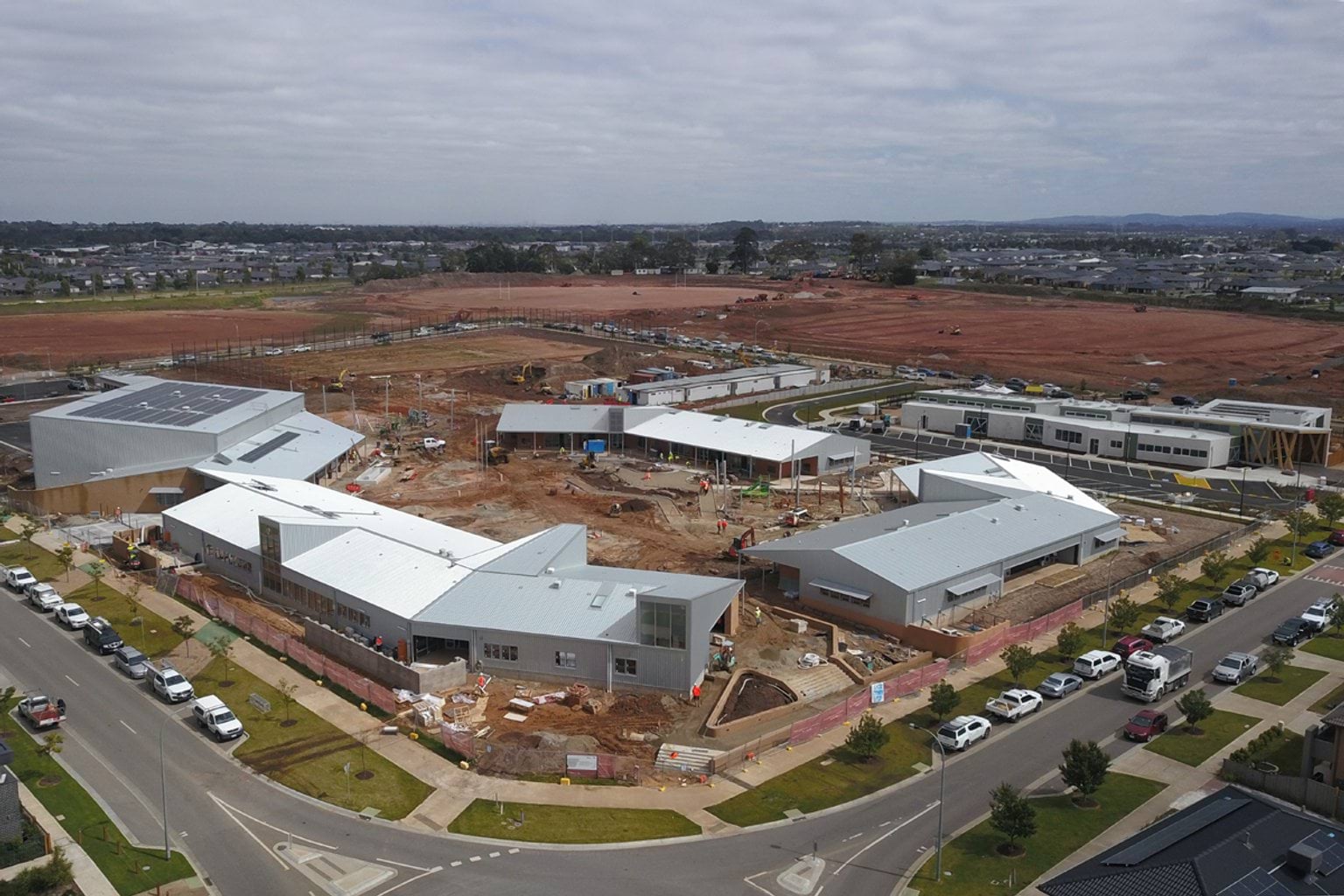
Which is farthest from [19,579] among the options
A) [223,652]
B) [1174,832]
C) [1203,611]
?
[1203,611]

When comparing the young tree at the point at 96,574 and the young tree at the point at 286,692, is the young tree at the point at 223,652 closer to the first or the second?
the young tree at the point at 286,692

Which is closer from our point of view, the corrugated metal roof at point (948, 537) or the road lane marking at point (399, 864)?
the road lane marking at point (399, 864)

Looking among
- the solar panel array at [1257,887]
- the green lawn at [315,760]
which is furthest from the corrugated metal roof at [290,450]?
the solar panel array at [1257,887]

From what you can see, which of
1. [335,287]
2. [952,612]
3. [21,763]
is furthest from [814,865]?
[335,287]

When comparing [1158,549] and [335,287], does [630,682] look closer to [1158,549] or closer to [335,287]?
[1158,549]

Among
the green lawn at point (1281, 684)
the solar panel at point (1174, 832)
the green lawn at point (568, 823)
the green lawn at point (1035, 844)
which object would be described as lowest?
the green lawn at point (1035, 844)

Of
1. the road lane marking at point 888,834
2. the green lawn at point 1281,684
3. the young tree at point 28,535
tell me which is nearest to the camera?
the road lane marking at point 888,834

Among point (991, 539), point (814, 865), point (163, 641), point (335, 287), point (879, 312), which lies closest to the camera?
point (814, 865)
